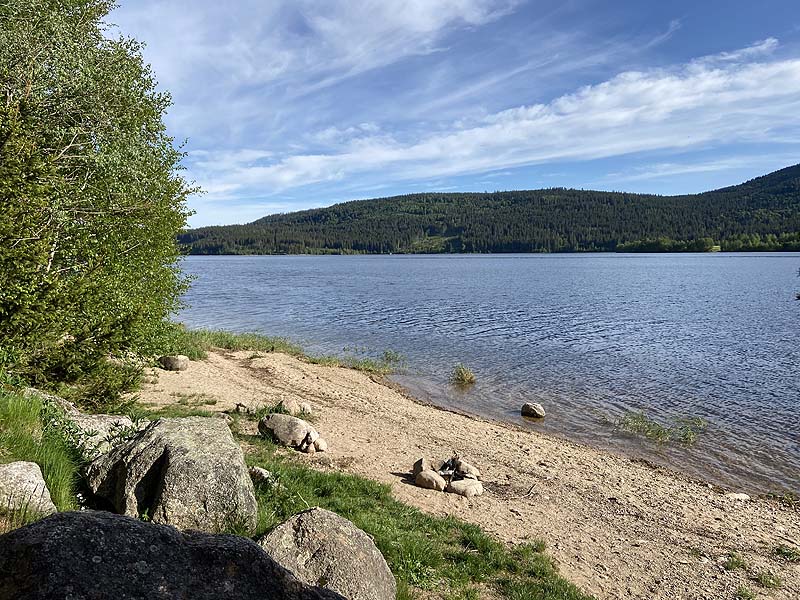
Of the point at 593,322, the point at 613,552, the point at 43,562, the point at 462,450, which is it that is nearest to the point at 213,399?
the point at 462,450

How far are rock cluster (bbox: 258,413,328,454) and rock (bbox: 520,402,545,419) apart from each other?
947 centimetres

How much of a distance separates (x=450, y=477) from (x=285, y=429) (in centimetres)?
452

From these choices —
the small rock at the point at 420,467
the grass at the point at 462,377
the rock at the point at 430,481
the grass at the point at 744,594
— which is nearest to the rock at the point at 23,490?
the rock at the point at 430,481

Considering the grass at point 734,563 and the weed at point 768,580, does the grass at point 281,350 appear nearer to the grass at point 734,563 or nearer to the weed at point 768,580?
the grass at point 734,563

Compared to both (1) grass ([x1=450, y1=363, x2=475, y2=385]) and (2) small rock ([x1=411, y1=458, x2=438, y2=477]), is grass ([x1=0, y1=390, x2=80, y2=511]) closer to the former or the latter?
(2) small rock ([x1=411, y1=458, x2=438, y2=477])

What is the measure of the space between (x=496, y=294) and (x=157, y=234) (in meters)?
55.4

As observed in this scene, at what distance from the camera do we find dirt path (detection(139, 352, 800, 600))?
964cm

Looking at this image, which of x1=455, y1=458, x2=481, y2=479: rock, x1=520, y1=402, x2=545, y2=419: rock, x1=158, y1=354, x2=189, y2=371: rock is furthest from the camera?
x1=158, y1=354, x2=189, y2=371: rock

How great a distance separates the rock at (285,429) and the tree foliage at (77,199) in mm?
3643

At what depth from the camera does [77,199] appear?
11.5 m

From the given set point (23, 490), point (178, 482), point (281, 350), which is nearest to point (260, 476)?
point (178, 482)

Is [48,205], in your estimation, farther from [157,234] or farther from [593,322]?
[593,322]

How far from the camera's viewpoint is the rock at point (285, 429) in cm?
1370

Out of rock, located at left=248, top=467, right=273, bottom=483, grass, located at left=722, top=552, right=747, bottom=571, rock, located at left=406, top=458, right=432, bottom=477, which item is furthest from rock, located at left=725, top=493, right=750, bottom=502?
rock, located at left=248, top=467, right=273, bottom=483
